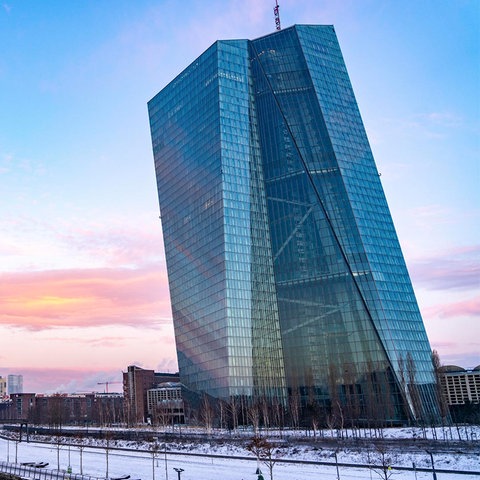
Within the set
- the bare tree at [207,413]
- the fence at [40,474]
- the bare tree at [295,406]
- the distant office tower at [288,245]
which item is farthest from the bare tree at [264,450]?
the distant office tower at [288,245]

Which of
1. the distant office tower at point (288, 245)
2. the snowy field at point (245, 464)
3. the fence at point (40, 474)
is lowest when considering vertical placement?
the snowy field at point (245, 464)

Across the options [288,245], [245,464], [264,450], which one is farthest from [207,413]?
[264,450]

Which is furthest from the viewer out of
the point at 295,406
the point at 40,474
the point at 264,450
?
the point at 295,406

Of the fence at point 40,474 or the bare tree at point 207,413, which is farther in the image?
the bare tree at point 207,413

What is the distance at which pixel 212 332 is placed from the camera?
160 metres

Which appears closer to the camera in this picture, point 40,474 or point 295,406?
point 40,474

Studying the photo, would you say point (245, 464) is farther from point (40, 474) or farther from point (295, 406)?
point (295, 406)

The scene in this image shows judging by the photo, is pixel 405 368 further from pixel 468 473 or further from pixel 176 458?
pixel 468 473

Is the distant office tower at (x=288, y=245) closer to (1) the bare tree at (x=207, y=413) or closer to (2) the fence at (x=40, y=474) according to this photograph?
(1) the bare tree at (x=207, y=413)

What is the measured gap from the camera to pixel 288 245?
163750 mm

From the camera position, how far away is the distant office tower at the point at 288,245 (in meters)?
141

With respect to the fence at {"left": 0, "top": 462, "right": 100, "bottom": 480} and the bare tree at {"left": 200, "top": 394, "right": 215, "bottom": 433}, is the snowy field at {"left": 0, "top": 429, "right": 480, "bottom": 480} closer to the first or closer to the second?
the fence at {"left": 0, "top": 462, "right": 100, "bottom": 480}

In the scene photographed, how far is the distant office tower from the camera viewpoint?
14138 centimetres

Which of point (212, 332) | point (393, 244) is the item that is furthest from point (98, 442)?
point (393, 244)
